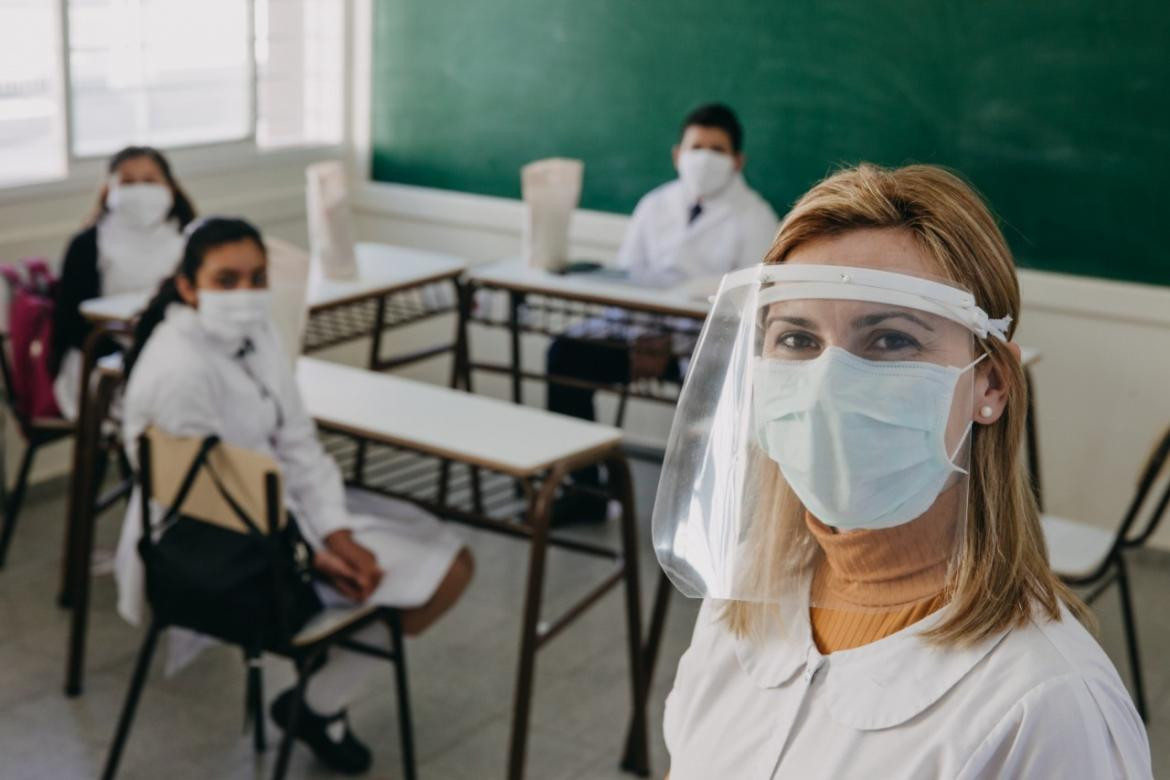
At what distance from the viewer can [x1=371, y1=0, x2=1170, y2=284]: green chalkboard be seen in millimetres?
3855

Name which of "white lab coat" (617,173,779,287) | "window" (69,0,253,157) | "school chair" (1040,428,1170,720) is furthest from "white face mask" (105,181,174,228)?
"school chair" (1040,428,1170,720)

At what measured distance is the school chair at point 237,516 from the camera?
87.0 inches

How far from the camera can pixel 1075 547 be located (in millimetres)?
2949

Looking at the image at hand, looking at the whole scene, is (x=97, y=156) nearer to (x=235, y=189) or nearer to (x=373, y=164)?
(x=235, y=189)

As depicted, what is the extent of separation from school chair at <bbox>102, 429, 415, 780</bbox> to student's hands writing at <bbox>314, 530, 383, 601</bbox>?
34 millimetres

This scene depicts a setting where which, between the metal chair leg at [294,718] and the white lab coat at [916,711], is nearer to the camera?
the white lab coat at [916,711]

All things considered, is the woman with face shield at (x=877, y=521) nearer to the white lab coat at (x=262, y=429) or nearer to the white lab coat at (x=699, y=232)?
the white lab coat at (x=262, y=429)

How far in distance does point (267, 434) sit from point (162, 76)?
2209mm

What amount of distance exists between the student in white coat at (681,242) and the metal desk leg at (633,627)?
3.52 ft

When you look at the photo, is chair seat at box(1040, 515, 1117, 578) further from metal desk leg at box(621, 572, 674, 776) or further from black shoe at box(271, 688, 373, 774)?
black shoe at box(271, 688, 373, 774)

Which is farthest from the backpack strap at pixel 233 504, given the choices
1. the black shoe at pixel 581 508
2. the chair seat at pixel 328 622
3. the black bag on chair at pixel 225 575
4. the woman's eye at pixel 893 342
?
the black shoe at pixel 581 508

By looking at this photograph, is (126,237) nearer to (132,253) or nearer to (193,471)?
(132,253)

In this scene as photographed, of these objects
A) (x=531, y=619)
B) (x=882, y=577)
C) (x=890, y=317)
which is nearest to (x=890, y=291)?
(x=890, y=317)

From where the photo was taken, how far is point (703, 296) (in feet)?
11.6
